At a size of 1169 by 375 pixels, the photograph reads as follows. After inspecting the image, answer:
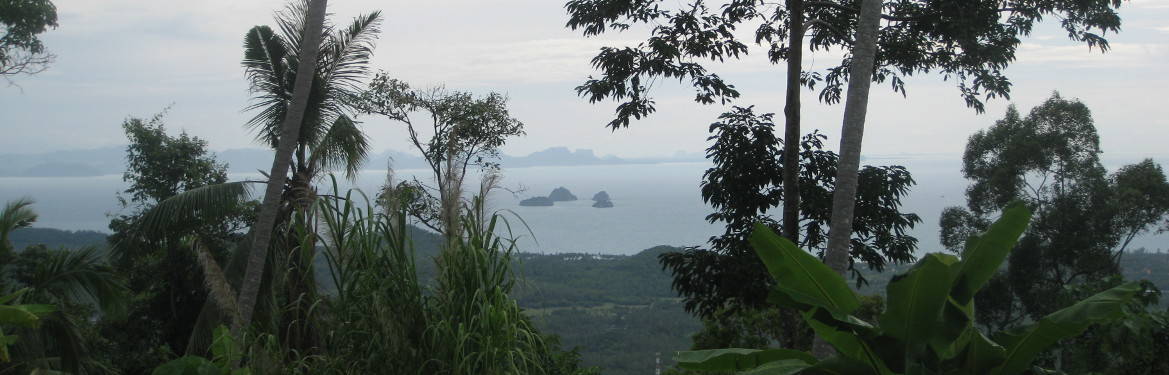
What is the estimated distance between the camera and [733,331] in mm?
7488

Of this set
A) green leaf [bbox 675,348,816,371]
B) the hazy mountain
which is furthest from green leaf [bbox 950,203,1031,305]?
the hazy mountain

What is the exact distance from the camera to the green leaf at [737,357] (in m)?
2.91

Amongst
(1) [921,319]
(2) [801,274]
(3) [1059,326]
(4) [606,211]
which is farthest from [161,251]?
(4) [606,211]

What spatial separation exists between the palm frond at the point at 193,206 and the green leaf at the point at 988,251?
6029 millimetres

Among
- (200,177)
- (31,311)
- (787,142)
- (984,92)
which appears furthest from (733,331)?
(200,177)

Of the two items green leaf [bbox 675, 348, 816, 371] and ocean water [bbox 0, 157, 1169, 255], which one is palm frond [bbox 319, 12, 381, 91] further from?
green leaf [bbox 675, 348, 816, 371]

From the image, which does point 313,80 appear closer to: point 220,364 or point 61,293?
point 61,293

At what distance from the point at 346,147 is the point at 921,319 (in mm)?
6368

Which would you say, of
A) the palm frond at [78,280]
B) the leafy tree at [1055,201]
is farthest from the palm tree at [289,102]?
the leafy tree at [1055,201]

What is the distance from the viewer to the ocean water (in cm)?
762

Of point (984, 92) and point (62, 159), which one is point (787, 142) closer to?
point (984, 92)

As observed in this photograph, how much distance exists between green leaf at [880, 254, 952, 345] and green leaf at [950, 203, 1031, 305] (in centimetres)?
16

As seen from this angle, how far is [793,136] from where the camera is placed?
627 cm

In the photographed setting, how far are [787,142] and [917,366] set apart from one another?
12.1 ft
